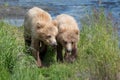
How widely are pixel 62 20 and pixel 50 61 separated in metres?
0.92

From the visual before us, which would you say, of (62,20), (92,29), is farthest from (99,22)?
(62,20)

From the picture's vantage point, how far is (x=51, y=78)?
8.16 m

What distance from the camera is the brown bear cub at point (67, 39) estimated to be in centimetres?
923

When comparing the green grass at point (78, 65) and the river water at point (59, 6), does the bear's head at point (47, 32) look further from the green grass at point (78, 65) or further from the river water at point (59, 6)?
the river water at point (59, 6)

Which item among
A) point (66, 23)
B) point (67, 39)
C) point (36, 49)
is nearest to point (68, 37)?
point (67, 39)

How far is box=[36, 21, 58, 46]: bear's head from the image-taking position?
9.10 meters

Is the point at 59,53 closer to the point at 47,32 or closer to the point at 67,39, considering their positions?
the point at 67,39

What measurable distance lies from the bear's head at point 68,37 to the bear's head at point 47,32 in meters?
0.14

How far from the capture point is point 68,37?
9.23 m

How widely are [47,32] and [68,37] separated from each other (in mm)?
446

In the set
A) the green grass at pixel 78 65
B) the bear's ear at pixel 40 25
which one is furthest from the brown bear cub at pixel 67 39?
the green grass at pixel 78 65

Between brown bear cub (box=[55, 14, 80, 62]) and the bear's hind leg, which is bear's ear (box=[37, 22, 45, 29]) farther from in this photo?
the bear's hind leg

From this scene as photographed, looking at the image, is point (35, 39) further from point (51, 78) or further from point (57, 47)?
point (51, 78)

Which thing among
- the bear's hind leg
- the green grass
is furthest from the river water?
the green grass
